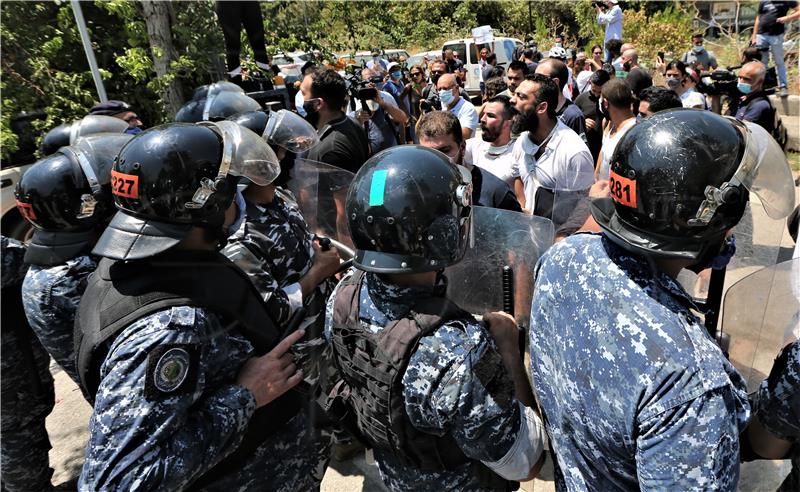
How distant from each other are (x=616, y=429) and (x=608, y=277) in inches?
14.1

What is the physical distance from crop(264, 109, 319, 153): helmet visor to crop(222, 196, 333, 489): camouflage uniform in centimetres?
46

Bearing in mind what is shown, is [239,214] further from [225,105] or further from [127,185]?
[225,105]

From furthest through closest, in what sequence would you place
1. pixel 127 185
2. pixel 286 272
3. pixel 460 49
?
pixel 460 49, pixel 286 272, pixel 127 185

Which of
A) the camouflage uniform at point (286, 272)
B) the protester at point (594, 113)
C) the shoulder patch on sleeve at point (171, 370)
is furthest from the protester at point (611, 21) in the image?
the shoulder patch on sleeve at point (171, 370)

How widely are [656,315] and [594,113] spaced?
17.1ft

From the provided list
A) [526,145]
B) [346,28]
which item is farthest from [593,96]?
[346,28]

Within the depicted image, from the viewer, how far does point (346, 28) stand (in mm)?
24266

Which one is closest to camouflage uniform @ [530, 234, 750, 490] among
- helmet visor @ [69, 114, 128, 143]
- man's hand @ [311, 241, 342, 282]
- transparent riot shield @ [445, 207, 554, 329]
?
transparent riot shield @ [445, 207, 554, 329]

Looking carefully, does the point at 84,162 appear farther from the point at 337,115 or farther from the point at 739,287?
the point at 739,287

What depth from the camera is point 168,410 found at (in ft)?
4.20

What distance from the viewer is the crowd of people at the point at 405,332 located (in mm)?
1131

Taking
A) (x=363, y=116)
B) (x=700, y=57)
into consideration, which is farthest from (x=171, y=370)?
(x=700, y=57)

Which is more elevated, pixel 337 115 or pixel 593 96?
pixel 337 115

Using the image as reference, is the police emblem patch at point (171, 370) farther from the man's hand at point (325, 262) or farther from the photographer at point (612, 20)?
the photographer at point (612, 20)
